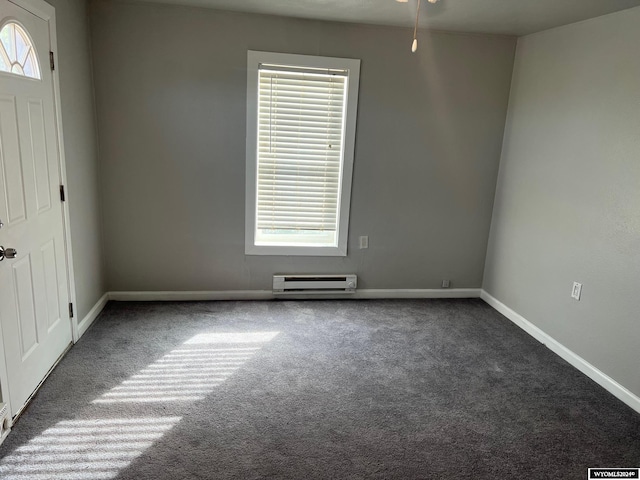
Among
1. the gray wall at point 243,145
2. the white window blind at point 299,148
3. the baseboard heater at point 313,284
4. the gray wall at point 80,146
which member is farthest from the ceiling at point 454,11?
the baseboard heater at point 313,284

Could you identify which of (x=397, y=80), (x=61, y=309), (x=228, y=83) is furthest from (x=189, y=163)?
(x=397, y=80)

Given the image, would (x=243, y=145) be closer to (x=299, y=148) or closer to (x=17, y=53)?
(x=299, y=148)

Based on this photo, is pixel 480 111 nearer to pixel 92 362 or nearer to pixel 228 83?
pixel 228 83

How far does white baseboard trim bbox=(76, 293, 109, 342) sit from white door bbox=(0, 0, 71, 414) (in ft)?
1.06

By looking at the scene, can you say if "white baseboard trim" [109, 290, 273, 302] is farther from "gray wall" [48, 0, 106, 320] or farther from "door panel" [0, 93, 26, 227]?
"door panel" [0, 93, 26, 227]

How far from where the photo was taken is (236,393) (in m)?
2.65

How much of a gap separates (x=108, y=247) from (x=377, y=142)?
2464 millimetres

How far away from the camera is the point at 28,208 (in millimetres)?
2455

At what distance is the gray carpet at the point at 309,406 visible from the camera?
2.12 metres

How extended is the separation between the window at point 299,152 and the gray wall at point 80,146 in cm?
120

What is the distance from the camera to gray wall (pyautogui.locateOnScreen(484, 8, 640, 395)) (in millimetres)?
2779

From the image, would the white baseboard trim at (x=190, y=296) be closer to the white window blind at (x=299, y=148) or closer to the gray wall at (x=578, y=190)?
the white window blind at (x=299, y=148)

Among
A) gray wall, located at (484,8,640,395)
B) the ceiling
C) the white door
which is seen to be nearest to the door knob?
the white door

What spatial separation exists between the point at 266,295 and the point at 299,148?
4.43 ft
